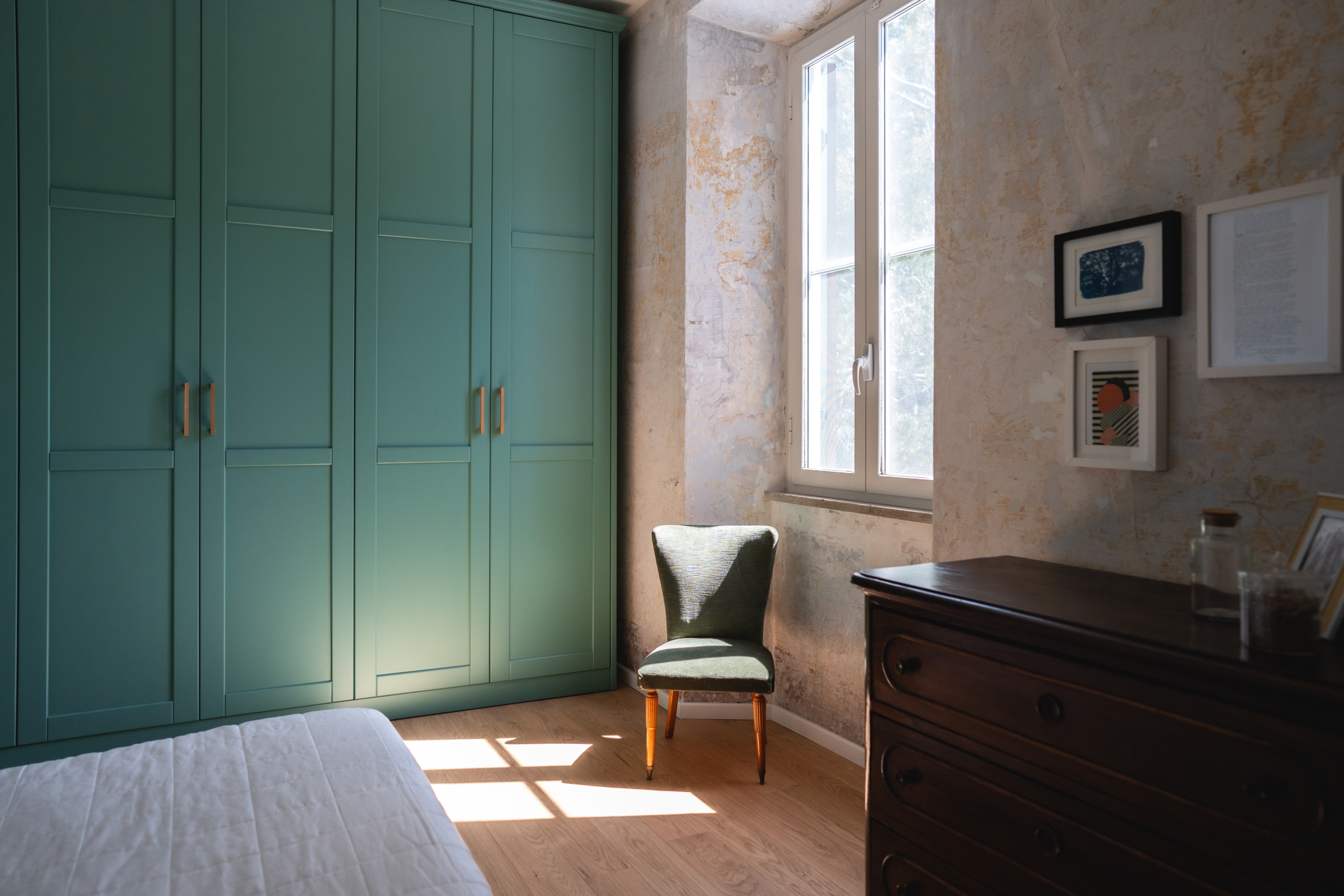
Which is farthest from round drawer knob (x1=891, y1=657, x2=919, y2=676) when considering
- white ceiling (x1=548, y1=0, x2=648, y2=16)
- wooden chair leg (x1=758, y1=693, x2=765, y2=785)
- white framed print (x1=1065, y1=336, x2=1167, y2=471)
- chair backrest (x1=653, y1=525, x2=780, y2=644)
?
white ceiling (x1=548, y1=0, x2=648, y2=16)

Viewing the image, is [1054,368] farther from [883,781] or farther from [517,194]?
[517,194]

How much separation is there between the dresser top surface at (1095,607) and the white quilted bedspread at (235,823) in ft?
3.09

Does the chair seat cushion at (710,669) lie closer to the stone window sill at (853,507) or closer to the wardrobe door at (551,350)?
the stone window sill at (853,507)

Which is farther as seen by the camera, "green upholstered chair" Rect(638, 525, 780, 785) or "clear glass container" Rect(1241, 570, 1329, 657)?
"green upholstered chair" Rect(638, 525, 780, 785)

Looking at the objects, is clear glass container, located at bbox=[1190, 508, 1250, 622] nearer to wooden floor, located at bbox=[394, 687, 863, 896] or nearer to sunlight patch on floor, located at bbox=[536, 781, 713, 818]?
wooden floor, located at bbox=[394, 687, 863, 896]

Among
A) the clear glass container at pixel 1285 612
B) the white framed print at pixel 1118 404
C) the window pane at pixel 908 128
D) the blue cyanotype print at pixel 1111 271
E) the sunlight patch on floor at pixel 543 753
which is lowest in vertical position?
the sunlight patch on floor at pixel 543 753

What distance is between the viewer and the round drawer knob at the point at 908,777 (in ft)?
5.22

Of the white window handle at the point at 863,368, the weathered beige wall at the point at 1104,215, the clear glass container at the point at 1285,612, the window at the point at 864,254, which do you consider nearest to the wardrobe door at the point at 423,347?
the window at the point at 864,254

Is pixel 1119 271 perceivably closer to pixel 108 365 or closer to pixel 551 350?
pixel 551 350

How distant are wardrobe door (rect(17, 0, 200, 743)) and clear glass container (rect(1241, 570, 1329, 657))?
3045 mm

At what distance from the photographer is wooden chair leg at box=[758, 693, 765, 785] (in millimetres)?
2582

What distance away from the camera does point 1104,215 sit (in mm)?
1740

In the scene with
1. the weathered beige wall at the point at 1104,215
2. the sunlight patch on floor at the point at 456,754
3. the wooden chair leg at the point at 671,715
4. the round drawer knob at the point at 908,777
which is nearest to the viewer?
the weathered beige wall at the point at 1104,215

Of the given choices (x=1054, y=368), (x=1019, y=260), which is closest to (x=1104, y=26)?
(x=1019, y=260)
